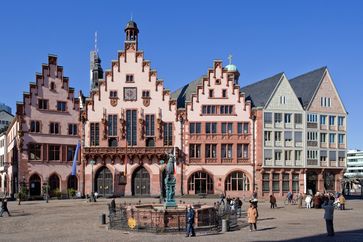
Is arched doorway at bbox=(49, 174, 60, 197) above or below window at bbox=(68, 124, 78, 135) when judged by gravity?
below

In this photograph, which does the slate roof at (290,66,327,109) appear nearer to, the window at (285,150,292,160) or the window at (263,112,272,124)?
the window at (263,112,272,124)

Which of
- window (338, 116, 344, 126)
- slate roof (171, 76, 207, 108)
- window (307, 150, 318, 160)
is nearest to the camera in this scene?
window (307, 150, 318, 160)

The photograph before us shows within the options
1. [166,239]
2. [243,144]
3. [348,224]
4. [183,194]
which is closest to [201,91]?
[243,144]

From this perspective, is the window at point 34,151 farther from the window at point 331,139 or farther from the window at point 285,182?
the window at point 331,139

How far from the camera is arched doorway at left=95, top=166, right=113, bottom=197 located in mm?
69000

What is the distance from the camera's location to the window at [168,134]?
69.2m

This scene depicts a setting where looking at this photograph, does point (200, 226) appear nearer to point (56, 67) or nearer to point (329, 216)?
point (329, 216)

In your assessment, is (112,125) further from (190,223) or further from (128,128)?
(190,223)

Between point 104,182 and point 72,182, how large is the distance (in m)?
4.68

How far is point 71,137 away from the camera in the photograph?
69.9 m

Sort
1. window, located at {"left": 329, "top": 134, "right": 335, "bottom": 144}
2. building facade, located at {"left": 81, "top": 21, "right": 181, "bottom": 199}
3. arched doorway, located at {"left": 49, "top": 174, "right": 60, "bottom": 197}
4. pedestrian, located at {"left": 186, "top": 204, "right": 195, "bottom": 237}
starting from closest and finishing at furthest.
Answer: pedestrian, located at {"left": 186, "top": 204, "right": 195, "bottom": 237}
arched doorway, located at {"left": 49, "top": 174, "right": 60, "bottom": 197}
building facade, located at {"left": 81, "top": 21, "right": 181, "bottom": 199}
window, located at {"left": 329, "top": 134, "right": 335, "bottom": 144}

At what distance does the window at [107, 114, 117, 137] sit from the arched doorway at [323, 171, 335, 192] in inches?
1238

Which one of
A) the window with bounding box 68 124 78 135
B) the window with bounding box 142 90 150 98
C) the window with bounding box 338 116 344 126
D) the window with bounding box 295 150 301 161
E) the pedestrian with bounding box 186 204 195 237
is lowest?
the pedestrian with bounding box 186 204 195 237

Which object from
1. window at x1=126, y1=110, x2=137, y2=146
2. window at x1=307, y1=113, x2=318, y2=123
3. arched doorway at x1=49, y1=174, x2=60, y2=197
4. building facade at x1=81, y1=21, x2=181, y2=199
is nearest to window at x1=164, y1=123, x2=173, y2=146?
building facade at x1=81, y1=21, x2=181, y2=199
